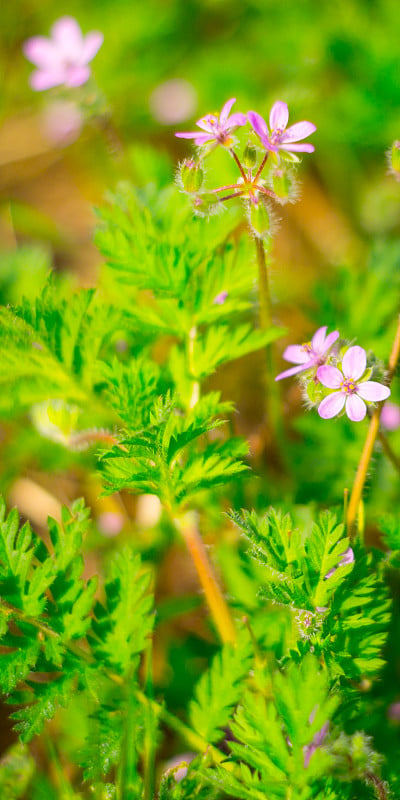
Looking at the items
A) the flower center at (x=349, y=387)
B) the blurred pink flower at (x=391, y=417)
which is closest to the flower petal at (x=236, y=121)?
the flower center at (x=349, y=387)

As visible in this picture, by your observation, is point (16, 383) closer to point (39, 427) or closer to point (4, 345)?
point (4, 345)

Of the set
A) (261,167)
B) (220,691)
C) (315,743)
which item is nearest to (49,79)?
(261,167)

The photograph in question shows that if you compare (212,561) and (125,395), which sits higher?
(125,395)

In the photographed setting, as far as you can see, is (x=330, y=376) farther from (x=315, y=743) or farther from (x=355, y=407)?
(x=315, y=743)

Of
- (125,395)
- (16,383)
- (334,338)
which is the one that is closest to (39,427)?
(16,383)

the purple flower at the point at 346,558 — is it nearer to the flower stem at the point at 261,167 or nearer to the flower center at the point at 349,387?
the flower center at the point at 349,387

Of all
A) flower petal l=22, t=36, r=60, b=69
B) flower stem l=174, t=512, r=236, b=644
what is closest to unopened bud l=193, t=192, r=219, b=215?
flower stem l=174, t=512, r=236, b=644
